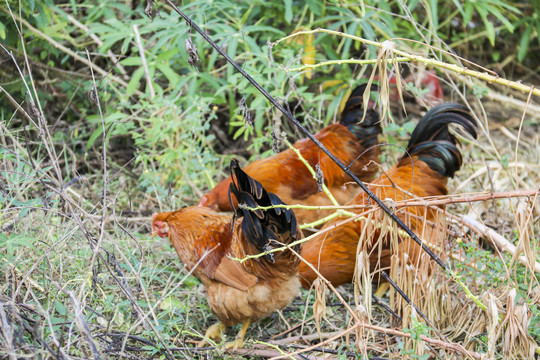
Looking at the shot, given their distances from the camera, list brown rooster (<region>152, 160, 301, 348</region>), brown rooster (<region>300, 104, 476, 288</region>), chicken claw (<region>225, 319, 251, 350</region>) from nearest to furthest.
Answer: brown rooster (<region>152, 160, 301, 348</region>) → chicken claw (<region>225, 319, 251, 350</region>) → brown rooster (<region>300, 104, 476, 288</region>)

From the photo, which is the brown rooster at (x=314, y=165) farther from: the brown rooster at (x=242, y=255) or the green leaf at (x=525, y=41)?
the green leaf at (x=525, y=41)

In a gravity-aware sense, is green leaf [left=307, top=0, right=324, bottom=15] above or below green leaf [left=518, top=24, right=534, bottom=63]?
above

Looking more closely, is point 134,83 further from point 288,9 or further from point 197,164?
point 288,9

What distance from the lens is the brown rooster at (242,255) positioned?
2.56 m

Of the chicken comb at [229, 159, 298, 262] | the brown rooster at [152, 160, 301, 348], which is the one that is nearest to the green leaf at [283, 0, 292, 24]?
the brown rooster at [152, 160, 301, 348]

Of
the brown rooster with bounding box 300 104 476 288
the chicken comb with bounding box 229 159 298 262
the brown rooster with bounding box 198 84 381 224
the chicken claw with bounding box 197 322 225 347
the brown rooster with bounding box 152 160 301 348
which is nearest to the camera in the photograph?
the chicken comb with bounding box 229 159 298 262

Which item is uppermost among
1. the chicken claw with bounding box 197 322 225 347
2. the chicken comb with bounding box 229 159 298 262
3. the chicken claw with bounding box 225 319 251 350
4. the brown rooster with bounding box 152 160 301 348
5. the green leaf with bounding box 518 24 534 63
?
the green leaf with bounding box 518 24 534 63

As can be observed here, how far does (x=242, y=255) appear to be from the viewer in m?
2.84

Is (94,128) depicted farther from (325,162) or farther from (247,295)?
(247,295)

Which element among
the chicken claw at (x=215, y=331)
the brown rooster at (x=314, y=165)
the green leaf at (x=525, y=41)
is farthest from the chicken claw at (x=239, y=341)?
the green leaf at (x=525, y=41)

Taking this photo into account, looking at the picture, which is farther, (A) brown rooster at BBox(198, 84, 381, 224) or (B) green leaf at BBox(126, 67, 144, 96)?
(B) green leaf at BBox(126, 67, 144, 96)

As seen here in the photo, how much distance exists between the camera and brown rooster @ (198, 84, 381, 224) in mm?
3826

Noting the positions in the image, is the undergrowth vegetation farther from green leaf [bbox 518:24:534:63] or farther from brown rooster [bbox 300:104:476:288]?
brown rooster [bbox 300:104:476:288]

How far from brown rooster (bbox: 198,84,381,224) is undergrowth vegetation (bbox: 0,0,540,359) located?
0.20 meters
